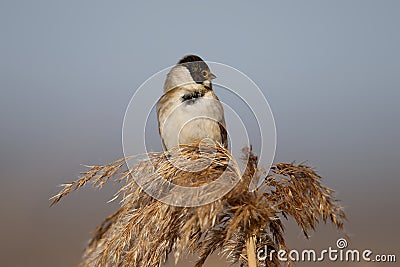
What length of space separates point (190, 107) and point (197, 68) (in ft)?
0.58

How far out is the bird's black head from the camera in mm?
2004

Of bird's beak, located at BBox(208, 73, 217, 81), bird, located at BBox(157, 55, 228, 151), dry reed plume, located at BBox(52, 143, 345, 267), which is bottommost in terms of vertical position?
dry reed plume, located at BBox(52, 143, 345, 267)

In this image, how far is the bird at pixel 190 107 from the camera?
1.98 meters

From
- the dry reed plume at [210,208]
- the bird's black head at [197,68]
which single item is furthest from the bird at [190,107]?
the dry reed plume at [210,208]

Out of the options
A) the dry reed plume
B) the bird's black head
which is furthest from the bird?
the dry reed plume

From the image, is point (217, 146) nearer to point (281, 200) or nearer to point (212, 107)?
point (281, 200)

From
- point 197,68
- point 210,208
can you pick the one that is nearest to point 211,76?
point 197,68

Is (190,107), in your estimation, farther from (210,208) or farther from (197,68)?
(210,208)

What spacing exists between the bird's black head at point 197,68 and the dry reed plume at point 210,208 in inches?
35.6

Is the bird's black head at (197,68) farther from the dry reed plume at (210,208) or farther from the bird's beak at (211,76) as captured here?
the dry reed plume at (210,208)

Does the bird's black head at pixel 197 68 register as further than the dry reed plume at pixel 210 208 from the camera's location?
Yes

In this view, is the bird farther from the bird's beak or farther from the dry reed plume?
the dry reed plume

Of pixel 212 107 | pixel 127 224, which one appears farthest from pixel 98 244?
pixel 212 107

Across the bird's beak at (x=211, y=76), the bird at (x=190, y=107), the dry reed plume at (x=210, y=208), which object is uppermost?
the bird's beak at (x=211, y=76)
